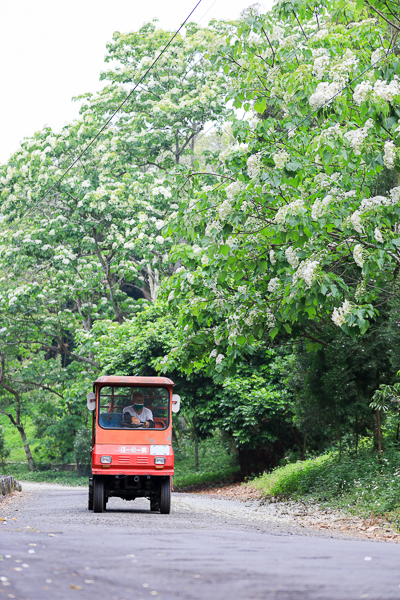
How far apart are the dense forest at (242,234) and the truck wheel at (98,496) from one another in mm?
2788

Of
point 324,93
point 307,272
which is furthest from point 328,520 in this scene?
point 324,93

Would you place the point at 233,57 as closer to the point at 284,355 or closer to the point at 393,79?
the point at 393,79

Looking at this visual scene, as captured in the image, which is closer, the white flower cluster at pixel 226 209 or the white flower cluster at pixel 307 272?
the white flower cluster at pixel 307 272

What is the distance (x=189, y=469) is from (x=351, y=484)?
15519 millimetres

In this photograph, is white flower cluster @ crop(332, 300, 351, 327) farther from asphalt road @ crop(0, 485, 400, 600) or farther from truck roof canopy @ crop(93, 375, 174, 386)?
truck roof canopy @ crop(93, 375, 174, 386)

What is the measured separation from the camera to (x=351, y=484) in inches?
517

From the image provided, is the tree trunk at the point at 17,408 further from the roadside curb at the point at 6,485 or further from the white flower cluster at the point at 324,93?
the white flower cluster at the point at 324,93

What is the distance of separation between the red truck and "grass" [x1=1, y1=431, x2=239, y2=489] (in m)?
12.5

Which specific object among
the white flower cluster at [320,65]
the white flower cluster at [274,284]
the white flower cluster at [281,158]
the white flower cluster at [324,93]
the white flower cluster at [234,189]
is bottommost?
the white flower cluster at [274,284]

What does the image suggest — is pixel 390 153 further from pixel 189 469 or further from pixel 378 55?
pixel 189 469

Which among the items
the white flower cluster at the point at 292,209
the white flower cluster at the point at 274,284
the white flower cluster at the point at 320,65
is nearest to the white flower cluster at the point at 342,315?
the white flower cluster at the point at 292,209

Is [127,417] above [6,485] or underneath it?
above

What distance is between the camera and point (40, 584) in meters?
3.96

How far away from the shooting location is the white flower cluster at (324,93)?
8922mm
